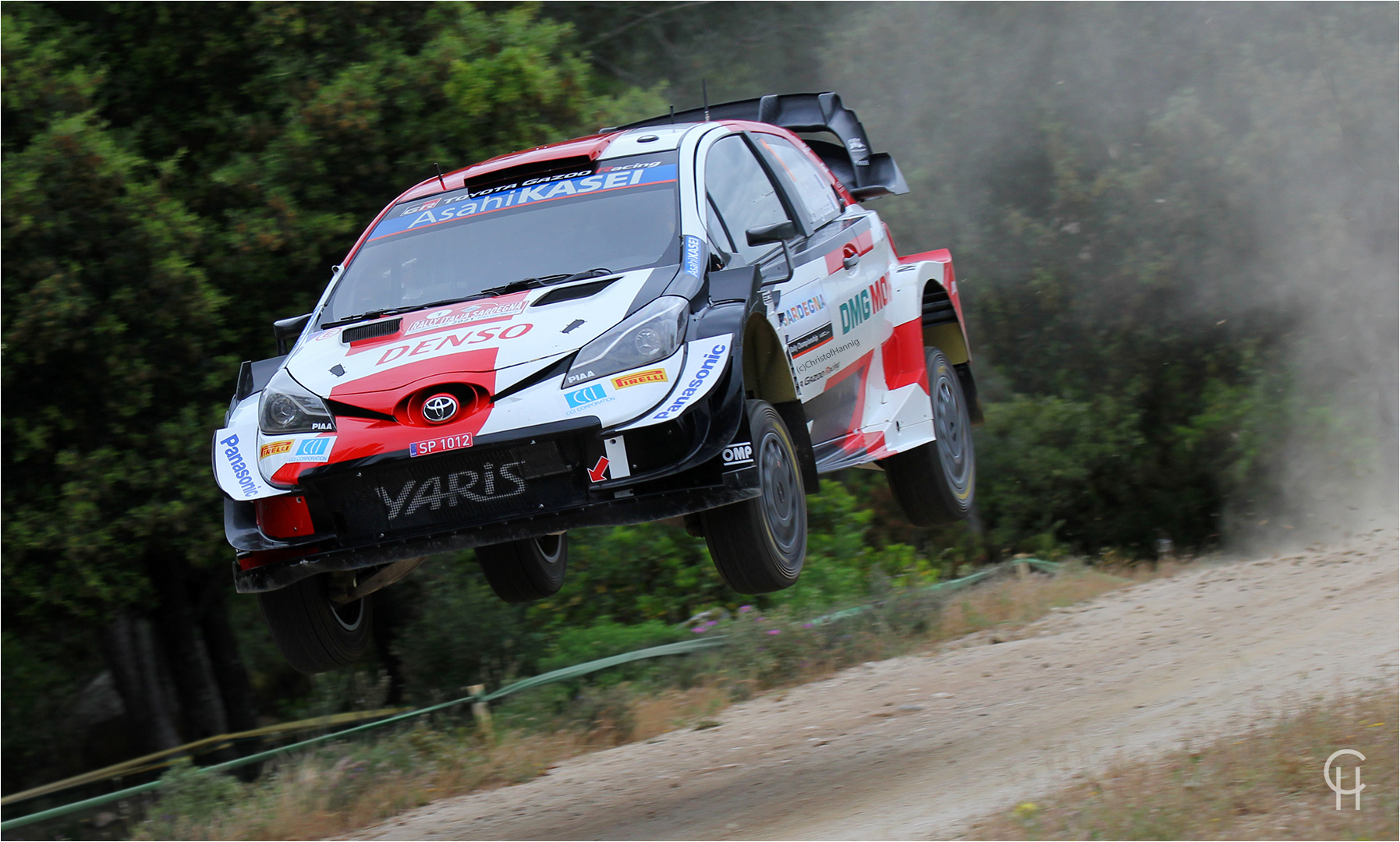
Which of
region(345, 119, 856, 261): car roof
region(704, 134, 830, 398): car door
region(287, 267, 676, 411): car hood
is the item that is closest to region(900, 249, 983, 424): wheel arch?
region(704, 134, 830, 398): car door

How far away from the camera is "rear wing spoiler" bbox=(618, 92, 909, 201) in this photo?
8.10 m

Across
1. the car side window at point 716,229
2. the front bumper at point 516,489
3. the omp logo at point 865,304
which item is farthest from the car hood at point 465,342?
the omp logo at point 865,304

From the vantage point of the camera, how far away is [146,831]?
26.7ft

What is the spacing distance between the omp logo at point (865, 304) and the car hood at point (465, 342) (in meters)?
1.51

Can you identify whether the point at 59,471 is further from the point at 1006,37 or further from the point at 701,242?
the point at 1006,37

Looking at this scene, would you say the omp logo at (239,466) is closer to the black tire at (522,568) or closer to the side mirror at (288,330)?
the side mirror at (288,330)

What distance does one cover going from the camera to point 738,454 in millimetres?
4977

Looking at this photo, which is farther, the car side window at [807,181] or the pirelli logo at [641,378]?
the car side window at [807,181]

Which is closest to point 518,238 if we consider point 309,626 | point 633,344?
point 633,344

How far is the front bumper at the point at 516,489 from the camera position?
4.84 meters

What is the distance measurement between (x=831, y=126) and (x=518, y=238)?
3.08 meters

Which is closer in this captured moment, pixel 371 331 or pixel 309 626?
pixel 371 331

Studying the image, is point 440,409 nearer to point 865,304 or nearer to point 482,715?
point 865,304

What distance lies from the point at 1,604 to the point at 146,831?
2986mm
